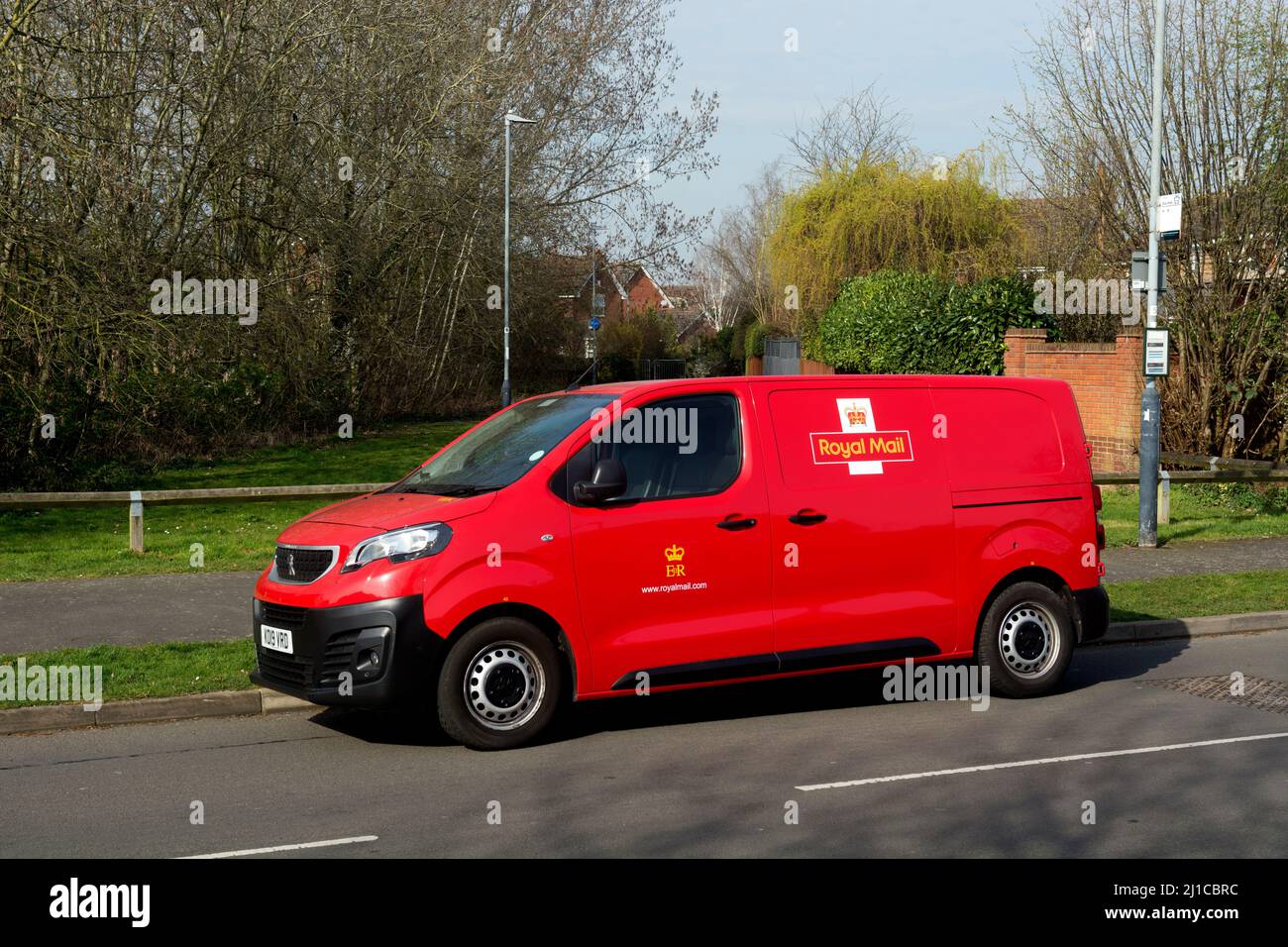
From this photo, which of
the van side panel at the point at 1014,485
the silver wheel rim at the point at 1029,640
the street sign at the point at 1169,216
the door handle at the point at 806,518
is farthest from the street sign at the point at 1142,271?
the door handle at the point at 806,518

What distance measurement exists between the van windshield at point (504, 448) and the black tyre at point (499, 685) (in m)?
0.85

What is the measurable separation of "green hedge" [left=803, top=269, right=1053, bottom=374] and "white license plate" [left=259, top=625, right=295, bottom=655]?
1833 cm

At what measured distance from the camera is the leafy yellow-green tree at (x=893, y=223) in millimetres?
36062

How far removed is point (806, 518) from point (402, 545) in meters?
2.44

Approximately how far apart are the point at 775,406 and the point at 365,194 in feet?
81.3

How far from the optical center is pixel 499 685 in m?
7.67

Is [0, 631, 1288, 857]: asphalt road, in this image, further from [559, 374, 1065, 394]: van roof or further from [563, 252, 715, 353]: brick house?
[563, 252, 715, 353]: brick house

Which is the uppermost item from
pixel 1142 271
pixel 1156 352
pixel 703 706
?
pixel 1142 271

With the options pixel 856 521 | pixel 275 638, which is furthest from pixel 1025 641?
pixel 275 638

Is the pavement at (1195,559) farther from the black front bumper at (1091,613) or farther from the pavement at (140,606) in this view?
the black front bumper at (1091,613)

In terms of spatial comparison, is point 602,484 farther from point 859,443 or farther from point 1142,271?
point 1142,271
